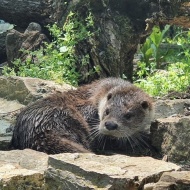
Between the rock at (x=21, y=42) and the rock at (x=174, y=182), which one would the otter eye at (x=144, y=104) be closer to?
the rock at (x=174, y=182)

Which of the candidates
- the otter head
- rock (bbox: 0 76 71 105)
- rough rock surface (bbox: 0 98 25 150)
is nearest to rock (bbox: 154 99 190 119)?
the otter head

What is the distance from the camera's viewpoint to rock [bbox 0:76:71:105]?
643 centimetres

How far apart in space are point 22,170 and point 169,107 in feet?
6.92

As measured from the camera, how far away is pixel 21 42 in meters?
8.37

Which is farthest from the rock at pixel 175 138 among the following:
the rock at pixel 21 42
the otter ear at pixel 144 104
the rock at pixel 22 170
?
the rock at pixel 21 42

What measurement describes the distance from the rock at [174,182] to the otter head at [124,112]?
201 cm

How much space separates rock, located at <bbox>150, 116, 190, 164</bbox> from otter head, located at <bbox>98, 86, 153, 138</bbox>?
1.28ft

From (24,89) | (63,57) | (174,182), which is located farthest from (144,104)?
(174,182)

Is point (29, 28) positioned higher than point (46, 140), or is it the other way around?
point (29, 28)

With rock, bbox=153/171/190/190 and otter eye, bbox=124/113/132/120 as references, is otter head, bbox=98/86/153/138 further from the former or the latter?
rock, bbox=153/171/190/190

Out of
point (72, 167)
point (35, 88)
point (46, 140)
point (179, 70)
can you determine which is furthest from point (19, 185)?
A: point (179, 70)

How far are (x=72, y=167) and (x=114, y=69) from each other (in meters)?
3.91

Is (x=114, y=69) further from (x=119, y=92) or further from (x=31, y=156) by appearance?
(x=31, y=156)

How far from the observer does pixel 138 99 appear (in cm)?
588
